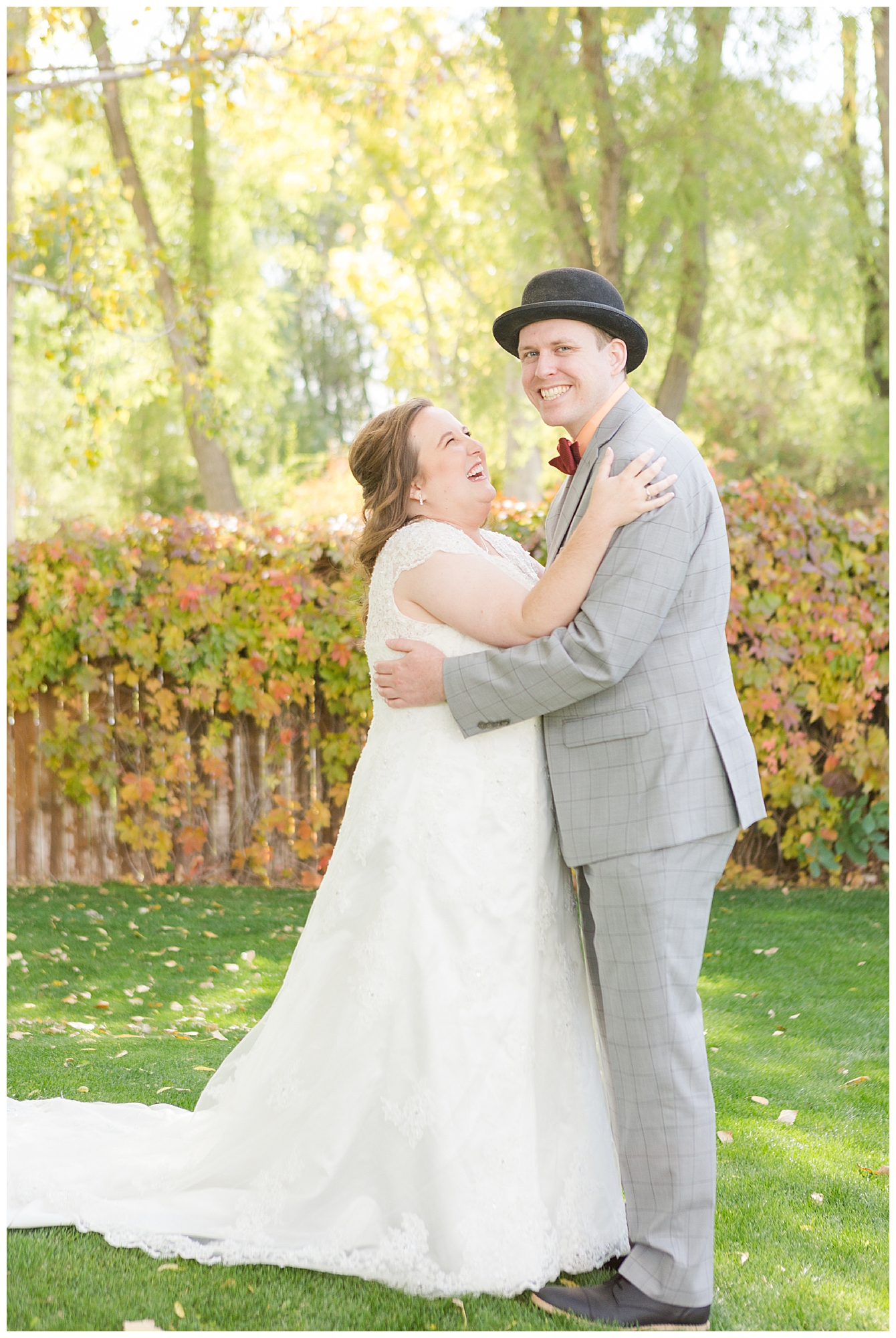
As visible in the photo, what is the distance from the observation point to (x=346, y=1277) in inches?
105

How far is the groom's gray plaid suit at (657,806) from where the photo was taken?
2541mm

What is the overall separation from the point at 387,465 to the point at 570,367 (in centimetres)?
58

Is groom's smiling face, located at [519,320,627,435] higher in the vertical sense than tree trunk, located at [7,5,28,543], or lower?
lower

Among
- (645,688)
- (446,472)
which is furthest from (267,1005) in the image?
(645,688)

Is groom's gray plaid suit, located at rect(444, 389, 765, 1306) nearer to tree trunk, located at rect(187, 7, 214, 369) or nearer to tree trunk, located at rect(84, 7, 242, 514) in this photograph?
tree trunk, located at rect(84, 7, 242, 514)

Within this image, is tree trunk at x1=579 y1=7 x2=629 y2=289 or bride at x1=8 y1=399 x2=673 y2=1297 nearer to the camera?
bride at x1=8 y1=399 x2=673 y2=1297

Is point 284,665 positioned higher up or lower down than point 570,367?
lower down

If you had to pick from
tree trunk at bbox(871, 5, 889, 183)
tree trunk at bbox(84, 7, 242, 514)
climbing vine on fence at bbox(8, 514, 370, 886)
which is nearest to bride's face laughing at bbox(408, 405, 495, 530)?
climbing vine on fence at bbox(8, 514, 370, 886)

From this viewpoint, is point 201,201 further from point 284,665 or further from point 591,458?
point 591,458

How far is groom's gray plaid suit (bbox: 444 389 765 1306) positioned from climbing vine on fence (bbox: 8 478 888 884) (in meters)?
4.29

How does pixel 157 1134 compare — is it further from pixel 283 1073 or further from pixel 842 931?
pixel 842 931

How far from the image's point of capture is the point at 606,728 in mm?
2648

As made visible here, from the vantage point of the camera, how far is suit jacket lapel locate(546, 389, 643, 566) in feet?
9.04

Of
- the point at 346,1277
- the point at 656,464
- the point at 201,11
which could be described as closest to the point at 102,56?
the point at 201,11
